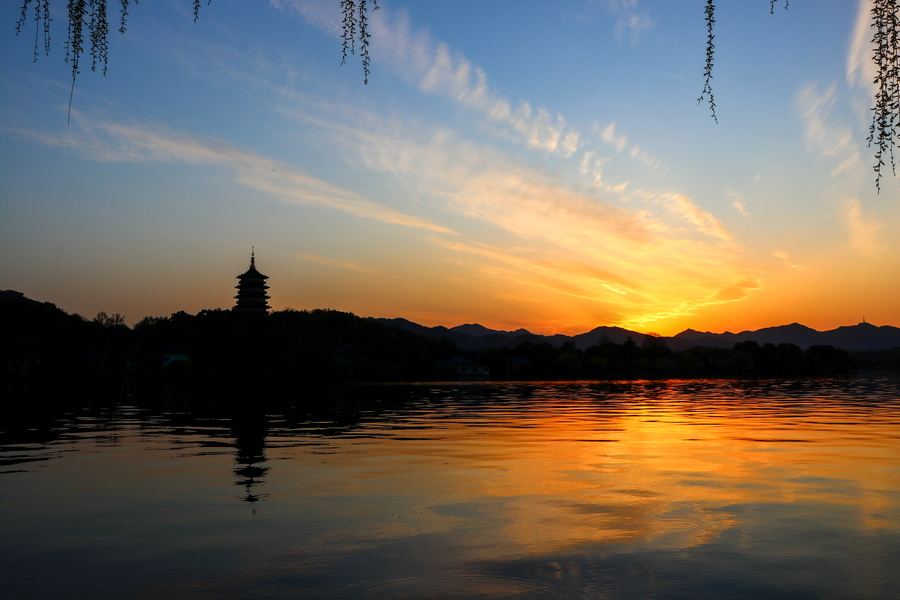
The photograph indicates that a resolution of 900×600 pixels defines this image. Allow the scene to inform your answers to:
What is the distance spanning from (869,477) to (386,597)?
34.2 ft

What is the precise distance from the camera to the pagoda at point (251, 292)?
509 ft

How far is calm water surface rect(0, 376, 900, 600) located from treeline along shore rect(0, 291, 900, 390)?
8115 centimetres

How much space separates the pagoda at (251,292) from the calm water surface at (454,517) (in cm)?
14113

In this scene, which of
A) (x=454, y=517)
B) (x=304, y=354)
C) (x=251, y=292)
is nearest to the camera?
(x=454, y=517)

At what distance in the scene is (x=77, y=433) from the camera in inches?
829

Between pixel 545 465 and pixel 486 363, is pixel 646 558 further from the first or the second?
pixel 486 363

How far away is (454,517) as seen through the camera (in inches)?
357

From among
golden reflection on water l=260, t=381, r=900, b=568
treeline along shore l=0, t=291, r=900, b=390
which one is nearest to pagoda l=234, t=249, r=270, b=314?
treeline along shore l=0, t=291, r=900, b=390

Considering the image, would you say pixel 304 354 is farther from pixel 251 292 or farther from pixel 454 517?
pixel 454 517

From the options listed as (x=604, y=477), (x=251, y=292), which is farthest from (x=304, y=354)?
(x=604, y=477)

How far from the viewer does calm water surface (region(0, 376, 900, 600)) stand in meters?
6.35

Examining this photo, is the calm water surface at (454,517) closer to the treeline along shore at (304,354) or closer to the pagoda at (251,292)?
the treeline along shore at (304,354)

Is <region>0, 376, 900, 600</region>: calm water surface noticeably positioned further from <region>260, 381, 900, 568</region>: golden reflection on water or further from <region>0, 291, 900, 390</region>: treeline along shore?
<region>0, 291, 900, 390</region>: treeline along shore

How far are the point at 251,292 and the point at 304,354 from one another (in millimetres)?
56562
